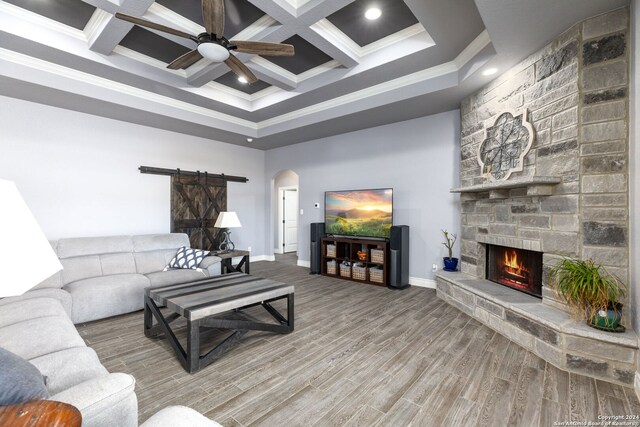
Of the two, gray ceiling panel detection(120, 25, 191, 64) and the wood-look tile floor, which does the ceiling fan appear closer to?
gray ceiling panel detection(120, 25, 191, 64)

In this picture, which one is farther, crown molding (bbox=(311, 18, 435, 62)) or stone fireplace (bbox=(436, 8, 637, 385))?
crown molding (bbox=(311, 18, 435, 62))

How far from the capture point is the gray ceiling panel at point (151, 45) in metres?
3.10

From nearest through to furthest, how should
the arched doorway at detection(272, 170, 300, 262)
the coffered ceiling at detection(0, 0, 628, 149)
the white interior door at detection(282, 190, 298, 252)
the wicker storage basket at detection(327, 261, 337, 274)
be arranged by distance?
the coffered ceiling at detection(0, 0, 628, 149)
the wicker storage basket at detection(327, 261, 337, 274)
the arched doorway at detection(272, 170, 300, 262)
the white interior door at detection(282, 190, 298, 252)

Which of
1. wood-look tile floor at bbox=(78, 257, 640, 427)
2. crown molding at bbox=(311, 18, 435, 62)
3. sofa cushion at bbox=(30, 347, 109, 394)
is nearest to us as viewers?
sofa cushion at bbox=(30, 347, 109, 394)

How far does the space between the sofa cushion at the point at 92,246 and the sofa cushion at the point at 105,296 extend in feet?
1.69

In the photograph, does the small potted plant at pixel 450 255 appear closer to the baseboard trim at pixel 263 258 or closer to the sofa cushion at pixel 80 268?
the baseboard trim at pixel 263 258

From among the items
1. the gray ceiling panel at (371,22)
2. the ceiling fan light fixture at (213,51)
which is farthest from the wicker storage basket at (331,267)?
the ceiling fan light fixture at (213,51)

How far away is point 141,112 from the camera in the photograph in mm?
4281

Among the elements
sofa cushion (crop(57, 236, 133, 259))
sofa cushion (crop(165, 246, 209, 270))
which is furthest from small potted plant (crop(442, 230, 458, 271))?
sofa cushion (crop(57, 236, 133, 259))

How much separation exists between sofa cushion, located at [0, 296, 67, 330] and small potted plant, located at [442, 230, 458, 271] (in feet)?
14.1

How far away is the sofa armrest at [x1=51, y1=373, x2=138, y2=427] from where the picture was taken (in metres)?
1.02

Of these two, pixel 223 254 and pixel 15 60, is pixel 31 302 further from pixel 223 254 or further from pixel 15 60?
pixel 15 60

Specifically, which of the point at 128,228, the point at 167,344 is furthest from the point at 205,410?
the point at 128,228

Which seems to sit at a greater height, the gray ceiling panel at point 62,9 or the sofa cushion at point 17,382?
the gray ceiling panel at point 62,9
